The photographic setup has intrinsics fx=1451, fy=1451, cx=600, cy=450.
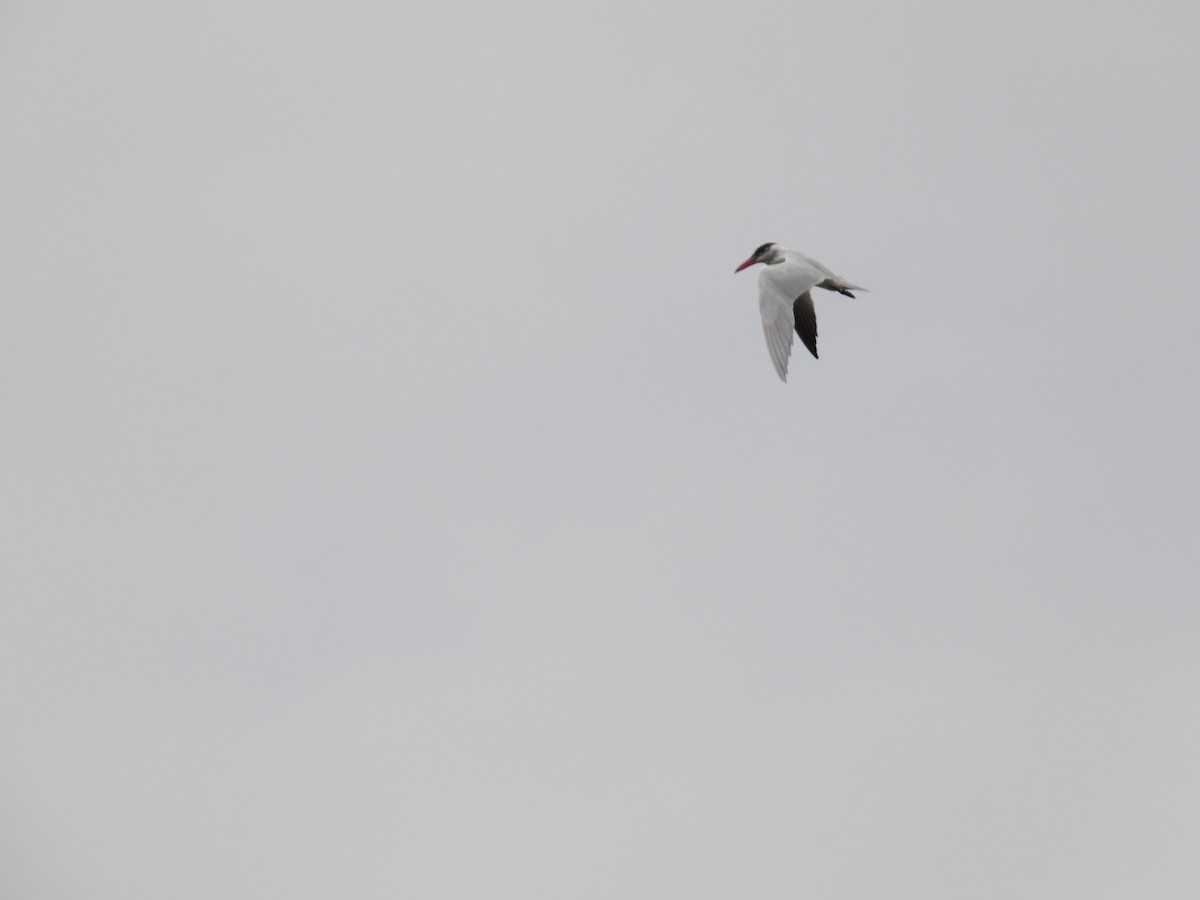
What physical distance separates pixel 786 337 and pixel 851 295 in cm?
552

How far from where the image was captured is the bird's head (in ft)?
130

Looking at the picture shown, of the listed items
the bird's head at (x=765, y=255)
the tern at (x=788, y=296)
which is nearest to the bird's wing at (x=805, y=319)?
the tern at (x=788, y=296)

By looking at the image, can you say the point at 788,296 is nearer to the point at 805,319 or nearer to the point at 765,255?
the point at 805,319

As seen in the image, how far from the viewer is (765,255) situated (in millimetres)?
40406

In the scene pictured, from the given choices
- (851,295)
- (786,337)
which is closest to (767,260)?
(851,295)

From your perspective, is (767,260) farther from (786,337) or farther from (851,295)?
(786,337)

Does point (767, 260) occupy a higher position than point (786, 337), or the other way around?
point (767, 260)

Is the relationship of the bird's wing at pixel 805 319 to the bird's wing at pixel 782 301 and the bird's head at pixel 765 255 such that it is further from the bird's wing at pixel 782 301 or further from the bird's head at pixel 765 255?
the bird's head at pixel 765 255

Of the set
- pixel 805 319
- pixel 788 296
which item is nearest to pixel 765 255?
pixel 805 319

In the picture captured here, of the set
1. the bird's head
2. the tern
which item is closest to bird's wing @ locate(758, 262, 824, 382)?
the tern

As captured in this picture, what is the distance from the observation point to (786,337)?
3234cm

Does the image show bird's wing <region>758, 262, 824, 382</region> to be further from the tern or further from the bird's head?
the bird's head

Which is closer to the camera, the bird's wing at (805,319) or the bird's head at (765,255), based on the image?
the bird's wing at (805,319)

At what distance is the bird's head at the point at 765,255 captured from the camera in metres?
39.6
